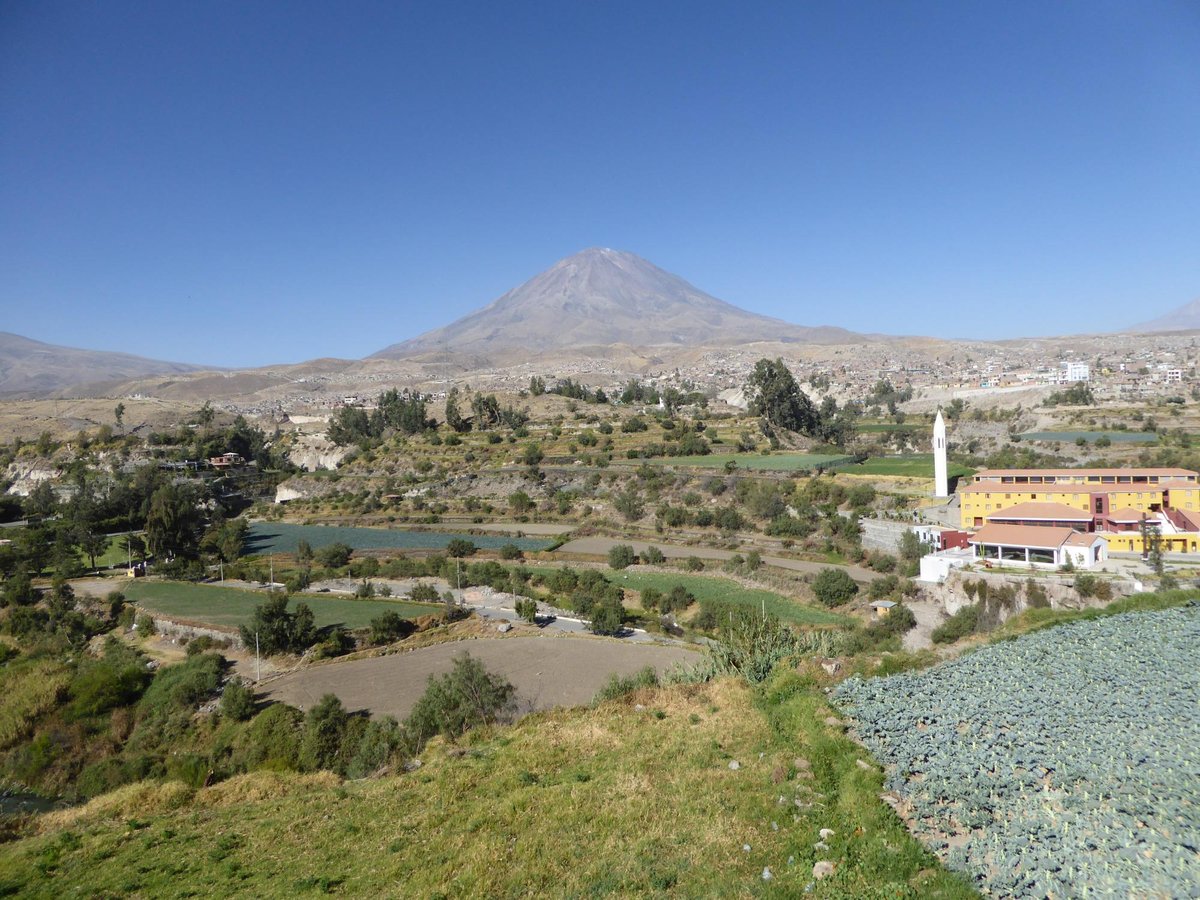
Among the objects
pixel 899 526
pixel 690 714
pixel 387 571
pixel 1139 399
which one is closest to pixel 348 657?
pixel 387 571

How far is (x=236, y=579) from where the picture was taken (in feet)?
94.7

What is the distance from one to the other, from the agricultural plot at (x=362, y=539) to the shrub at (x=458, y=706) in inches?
721

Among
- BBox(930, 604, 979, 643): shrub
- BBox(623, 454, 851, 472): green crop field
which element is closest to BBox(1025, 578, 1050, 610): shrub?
BBox(930, 604, 979, 643): shrub

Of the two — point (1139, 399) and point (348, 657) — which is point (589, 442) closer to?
point (348, 657)

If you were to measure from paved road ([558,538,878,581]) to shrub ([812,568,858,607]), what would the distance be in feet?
6.24

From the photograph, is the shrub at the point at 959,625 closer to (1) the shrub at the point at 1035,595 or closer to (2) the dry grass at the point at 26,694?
(1) the shrub at the point at 1035,595

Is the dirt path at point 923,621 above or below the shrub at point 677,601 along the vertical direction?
above

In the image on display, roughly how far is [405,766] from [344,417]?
2147 inches

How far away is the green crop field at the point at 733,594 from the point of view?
1941 cm

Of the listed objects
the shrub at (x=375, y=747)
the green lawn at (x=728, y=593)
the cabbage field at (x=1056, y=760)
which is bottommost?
the green lawn at (x=728, y=593)

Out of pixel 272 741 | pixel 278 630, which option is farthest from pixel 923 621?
pixel 278 630

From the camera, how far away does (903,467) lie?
33.9 m

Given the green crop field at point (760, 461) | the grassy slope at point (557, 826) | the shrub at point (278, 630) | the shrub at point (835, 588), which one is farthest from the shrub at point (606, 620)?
the green crop field at point (760, 461)

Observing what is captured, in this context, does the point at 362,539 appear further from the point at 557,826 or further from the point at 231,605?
the point at 557,826
